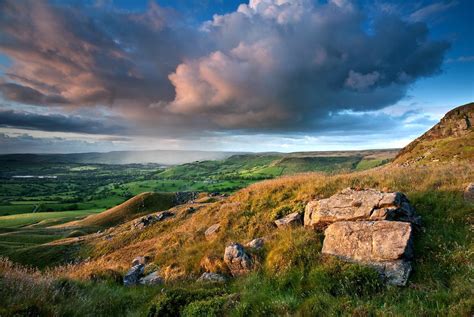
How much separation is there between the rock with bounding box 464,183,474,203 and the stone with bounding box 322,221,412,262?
3984 millimetres

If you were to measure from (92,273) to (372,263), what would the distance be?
38.4 feet

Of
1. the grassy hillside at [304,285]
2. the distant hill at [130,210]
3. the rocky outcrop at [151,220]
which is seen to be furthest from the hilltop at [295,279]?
the distant hill at [130,210]

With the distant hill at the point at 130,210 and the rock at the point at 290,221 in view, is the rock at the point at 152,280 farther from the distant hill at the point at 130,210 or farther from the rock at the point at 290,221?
the distant hill at the point at 130,210

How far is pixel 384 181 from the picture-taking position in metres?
15.1

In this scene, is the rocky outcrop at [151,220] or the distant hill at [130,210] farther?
the distant hill at [130,210]

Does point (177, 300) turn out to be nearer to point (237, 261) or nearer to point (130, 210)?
point (237, 261)

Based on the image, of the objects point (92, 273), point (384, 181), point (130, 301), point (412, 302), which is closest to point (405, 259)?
point (412, 302)

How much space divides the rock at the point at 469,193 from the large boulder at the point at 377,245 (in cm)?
392

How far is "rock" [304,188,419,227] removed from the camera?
33.4 feet

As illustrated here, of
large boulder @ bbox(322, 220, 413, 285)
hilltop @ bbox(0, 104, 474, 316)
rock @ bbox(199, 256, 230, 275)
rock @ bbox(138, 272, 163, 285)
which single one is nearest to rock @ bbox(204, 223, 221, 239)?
hilltop @ bbox(0, 104, 474, 316)

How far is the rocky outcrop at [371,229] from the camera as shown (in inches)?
322

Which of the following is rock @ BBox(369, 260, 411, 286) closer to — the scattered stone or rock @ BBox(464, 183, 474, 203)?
rock @ BBox(464, 183, 474, 203)

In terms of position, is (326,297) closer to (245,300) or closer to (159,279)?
(245,300)

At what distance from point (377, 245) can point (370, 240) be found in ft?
0.97
